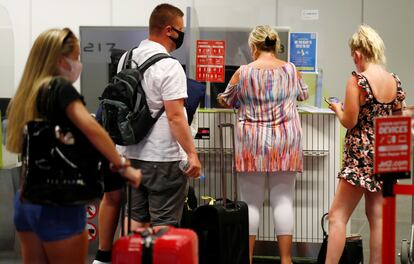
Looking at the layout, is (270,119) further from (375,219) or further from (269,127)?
(375,219)

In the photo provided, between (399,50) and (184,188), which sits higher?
(399,50)

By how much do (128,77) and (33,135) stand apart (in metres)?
0.99

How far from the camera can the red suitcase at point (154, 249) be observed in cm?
291

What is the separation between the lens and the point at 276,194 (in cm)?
429

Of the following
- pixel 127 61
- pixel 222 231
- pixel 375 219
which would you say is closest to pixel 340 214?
pixel 375 219

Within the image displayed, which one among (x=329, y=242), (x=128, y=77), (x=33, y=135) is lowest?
(x=329, y=242)

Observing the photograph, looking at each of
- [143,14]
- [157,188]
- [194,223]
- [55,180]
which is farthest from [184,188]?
[143,14]

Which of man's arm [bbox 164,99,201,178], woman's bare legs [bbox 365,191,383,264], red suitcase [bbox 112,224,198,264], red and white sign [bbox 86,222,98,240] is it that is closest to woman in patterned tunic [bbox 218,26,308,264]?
woman's bare legs [bbox 365,191,383,264]

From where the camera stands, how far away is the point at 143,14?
24.6 feet

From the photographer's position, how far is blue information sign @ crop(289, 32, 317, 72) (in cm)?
502

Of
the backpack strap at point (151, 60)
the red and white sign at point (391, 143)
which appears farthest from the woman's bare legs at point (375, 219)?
the backpack strap at point (151, 60)

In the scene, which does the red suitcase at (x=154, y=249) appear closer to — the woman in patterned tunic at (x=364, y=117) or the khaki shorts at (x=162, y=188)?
the khaki shorts at (x=162, y=188)

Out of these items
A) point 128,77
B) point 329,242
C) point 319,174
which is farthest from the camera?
point 319,174

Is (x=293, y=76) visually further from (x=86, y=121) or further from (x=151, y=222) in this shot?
(x=86, y=121)
